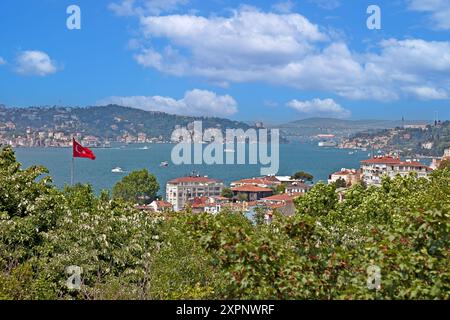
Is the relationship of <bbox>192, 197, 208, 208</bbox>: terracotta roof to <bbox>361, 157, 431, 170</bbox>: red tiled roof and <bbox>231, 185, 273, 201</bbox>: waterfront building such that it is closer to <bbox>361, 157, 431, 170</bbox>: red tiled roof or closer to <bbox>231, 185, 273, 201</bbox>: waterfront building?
<bbox>231, 185, 273, 201</bbox>: waterfront building

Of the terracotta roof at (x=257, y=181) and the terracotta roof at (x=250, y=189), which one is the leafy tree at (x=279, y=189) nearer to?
the terracotta roof at (x=257, y=181)

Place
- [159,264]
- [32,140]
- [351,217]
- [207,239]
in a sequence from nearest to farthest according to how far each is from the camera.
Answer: [207,239], [159,264], [351,217], [32,140]

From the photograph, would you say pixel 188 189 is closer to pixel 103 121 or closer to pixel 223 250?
pixel 223 250

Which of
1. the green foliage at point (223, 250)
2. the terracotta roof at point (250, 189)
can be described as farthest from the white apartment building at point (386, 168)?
the green foliage at point (223, 250)

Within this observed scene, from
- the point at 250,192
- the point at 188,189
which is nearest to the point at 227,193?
the point at 250,192

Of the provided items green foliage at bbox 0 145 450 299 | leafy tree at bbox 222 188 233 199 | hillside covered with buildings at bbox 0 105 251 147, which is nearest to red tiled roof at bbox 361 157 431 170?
leafy tree at bbox 222 188 233 199
